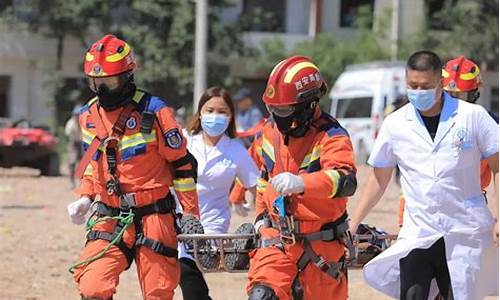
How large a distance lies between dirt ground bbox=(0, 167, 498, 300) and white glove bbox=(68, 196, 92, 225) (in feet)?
10.8

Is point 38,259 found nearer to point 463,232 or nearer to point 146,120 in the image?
point 146,120

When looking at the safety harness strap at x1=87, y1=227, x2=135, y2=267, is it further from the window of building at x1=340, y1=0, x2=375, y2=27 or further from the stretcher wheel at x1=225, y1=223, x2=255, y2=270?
the window of building at x1=340, y1=0, x2=375, y2=27

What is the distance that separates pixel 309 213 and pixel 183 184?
986 millimetres

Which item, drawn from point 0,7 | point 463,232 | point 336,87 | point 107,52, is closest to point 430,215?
point 463,232

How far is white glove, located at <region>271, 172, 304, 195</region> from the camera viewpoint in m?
4.82

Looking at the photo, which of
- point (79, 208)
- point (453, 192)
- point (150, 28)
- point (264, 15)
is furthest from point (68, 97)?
point (453, 192)

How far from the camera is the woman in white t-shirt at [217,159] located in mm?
7117

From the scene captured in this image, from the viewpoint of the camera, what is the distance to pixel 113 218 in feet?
19.3

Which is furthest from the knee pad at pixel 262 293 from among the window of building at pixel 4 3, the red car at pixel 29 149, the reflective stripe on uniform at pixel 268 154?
the window of building at pixel 4 3

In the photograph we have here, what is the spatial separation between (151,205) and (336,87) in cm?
2433

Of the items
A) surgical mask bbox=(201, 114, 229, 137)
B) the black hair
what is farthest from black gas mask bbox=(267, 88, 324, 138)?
surgical mask bbox=(201, 114, 229, 137)

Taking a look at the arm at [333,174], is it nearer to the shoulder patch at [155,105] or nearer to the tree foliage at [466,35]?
the shoulder patch at [155,105]

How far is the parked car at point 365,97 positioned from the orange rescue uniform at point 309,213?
838 inches

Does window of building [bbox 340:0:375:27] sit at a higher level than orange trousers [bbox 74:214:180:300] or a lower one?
higher
